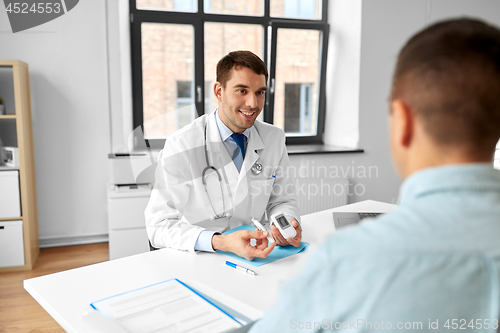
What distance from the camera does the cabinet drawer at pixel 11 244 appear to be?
2.85 m

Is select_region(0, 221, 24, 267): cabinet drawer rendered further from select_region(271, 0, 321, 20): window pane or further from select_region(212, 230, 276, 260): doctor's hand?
select_region(271, 0, 321, 20): window pane

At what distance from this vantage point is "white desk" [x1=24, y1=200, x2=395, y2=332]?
3.48 feet

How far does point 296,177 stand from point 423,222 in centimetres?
313

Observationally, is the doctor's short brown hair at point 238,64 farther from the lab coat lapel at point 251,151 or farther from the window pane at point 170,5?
the window pane at point 170,5

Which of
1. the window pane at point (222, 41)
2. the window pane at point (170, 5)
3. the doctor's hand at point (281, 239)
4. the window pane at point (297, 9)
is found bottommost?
the doctor's hand at point (281, 239)

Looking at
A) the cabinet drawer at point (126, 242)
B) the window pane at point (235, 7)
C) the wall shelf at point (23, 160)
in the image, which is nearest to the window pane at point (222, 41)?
the window pane at point (235, 7)

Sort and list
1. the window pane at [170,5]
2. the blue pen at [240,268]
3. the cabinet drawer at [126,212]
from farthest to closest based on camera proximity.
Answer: the window pane at [170,5] → the cabinet drawer at [126,212] → the blue pen at [240,268]

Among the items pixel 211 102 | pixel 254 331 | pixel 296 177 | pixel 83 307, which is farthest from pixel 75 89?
pixel 254 331

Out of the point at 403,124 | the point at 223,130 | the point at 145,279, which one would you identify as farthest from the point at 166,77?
the point at 403,124

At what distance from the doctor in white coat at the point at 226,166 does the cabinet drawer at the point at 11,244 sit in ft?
5.78

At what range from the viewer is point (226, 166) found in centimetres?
180

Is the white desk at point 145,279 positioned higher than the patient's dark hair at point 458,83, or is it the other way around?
the patient's dark hair at point 458,83

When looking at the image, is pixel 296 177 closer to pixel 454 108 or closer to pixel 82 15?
pixel 82 15

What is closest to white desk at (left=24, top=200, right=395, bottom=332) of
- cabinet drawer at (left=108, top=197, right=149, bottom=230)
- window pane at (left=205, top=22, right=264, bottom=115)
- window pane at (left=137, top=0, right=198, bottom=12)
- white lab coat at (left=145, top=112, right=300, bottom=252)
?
white lab coat at (left=145, top=112, right=300, bottom=252)
